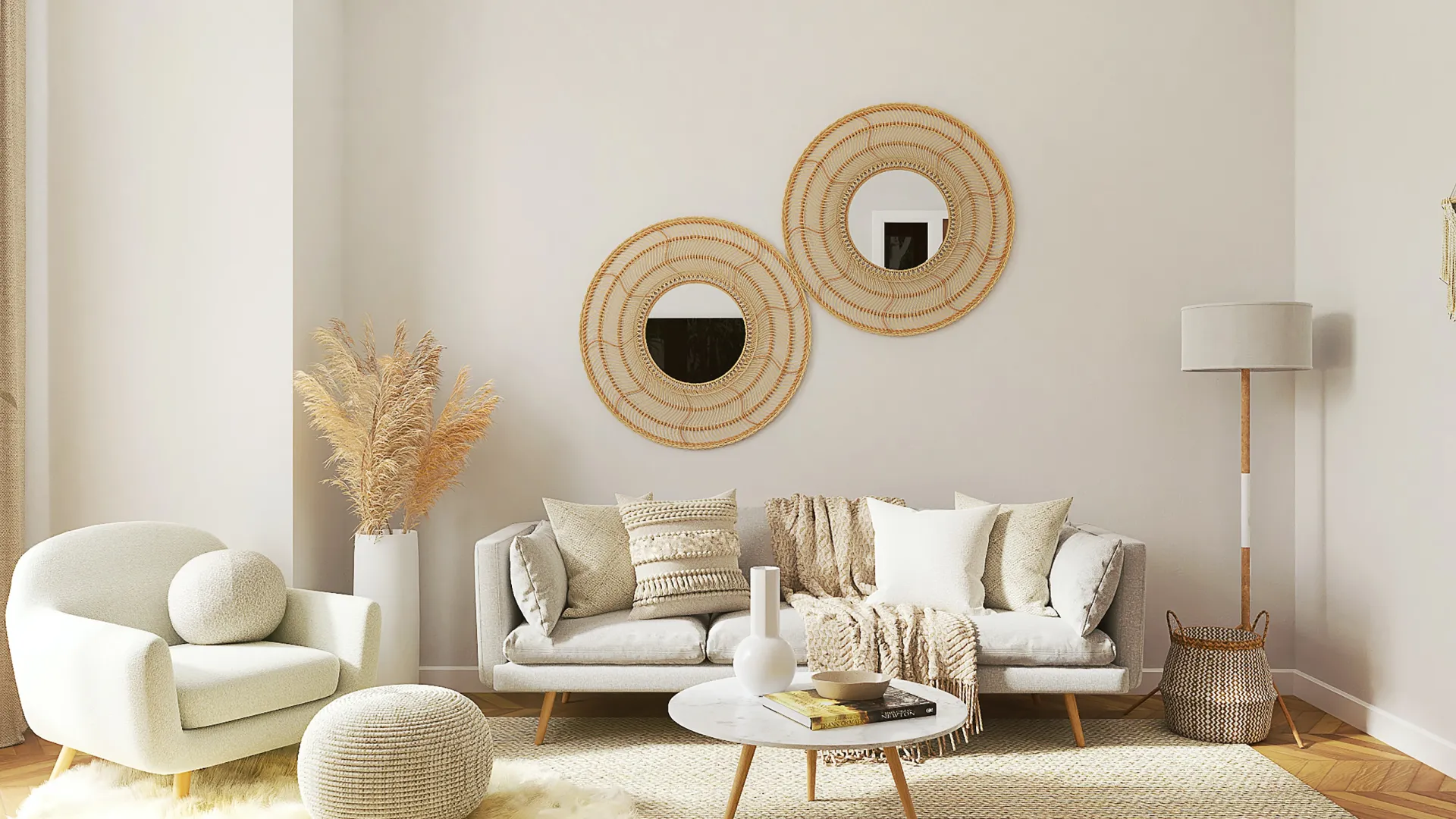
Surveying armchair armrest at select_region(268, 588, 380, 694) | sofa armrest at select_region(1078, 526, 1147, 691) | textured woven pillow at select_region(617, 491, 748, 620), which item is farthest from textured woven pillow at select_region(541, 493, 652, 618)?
sofa armrest at select_region(1078, 526, 1147, 691)

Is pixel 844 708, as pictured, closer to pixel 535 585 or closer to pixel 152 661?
pixel 535 585

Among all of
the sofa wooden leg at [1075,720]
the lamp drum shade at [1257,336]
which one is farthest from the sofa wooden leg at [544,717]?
the lamp drum shade at [1257,336]

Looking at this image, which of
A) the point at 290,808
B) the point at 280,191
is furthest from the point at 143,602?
the point at 280,191

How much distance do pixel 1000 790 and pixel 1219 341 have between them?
1822mm

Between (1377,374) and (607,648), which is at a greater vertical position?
(1377,374)

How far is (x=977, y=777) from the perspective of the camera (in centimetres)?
315

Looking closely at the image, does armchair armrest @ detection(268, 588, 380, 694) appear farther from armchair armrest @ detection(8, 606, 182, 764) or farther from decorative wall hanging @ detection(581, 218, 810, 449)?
decorative wall hanging @ detection(581, 218, 810, 449)

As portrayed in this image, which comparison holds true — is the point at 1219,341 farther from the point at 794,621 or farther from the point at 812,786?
the point at 812,786

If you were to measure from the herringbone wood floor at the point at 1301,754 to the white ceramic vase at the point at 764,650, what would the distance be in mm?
1305

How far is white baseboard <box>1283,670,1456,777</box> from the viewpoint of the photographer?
10.7ft

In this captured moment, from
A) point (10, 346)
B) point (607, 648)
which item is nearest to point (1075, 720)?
point (607, 648)

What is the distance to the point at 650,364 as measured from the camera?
14.0 feet

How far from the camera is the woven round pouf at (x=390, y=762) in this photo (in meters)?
2.53

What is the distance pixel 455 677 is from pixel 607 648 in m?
1.16
